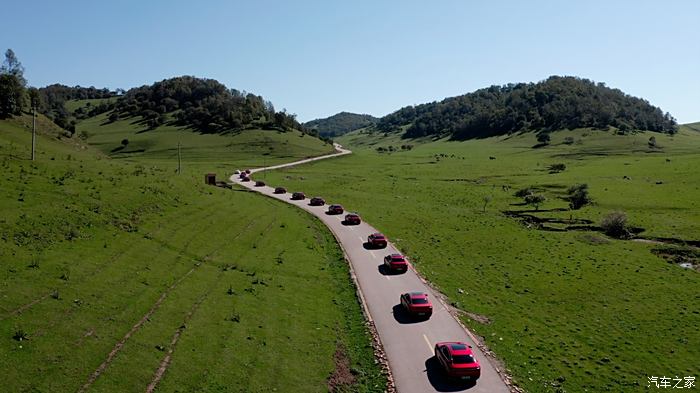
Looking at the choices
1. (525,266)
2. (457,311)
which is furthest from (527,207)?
(457,311)

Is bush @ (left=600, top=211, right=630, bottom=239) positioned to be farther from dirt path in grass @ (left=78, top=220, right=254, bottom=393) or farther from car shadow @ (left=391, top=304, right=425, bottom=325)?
dirt path in grass @ (left=78, top=220, right=254, bottom=393)

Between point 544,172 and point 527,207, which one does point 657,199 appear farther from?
point 544,172

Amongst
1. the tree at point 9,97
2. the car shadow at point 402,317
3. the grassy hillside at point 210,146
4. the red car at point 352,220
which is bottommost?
the car shadow at point 402,317

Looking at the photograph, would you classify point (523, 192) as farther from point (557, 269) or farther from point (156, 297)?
point (156, 297)

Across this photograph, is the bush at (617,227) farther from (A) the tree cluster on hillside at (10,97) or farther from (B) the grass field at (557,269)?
(A) the tree cluster on hillside at (10,97)

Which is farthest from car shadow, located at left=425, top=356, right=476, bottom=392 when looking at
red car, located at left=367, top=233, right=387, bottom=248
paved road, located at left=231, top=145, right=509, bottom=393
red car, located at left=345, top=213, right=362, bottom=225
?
red car, located at left=345, top=213, right=362, bottom=225

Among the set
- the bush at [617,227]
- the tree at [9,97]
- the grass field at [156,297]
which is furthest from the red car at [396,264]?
the tree at [9,97]
